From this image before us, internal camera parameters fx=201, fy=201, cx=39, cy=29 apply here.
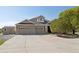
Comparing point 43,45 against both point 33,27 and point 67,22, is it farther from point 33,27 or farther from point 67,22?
point 67,22

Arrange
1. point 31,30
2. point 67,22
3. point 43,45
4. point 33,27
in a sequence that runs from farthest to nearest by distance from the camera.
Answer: point 67,22 → point 33,27 → point 31,30 → point 43,45

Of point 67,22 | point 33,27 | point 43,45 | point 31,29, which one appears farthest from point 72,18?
point 43,45

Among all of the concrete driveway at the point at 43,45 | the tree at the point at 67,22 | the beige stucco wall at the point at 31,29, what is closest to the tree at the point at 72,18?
the tree at the point at 67,22

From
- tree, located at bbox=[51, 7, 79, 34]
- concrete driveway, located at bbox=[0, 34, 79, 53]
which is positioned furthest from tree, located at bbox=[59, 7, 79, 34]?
concrete driveway, located at bbox=[0, 34, 79, 53]

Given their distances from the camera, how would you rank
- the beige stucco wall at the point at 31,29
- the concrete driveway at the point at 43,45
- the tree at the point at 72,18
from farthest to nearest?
the tree at the point at 72,18
the beige stucco wall at the point at 31,29
the concrete driveway at the point at 43,45

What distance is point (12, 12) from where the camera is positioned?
7.09 meters

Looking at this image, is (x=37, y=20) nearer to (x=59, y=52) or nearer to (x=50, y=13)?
(x=50, y=13)

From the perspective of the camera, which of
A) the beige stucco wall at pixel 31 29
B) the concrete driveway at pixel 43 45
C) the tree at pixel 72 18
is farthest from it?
the tree at pixel 72 18

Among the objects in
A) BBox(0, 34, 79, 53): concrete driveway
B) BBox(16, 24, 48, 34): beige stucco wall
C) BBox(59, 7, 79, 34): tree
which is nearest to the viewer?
BBox(0, 34, 79, 53): concrete driveway

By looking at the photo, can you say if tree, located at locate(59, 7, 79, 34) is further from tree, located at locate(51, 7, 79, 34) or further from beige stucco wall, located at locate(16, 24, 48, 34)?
beige stucco wall, located at locate(16, 24, 48, 34)

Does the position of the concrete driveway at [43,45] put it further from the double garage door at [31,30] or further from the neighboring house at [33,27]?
the neighboring house at [33,27]
